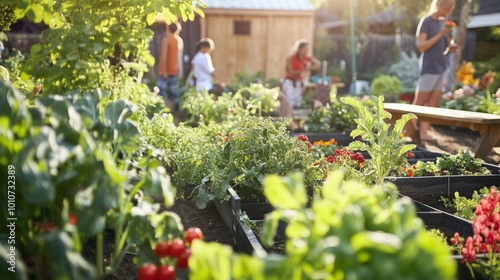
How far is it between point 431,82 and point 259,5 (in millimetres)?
8610

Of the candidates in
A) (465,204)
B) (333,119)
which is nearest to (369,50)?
(333,119)

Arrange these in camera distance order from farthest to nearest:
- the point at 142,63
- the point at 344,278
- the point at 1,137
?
the point at 142,63, the point at 1,137, the point at 344,278

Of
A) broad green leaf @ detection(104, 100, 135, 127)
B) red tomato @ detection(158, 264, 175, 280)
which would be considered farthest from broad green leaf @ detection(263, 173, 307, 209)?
broad green leaf @ detection(104, 100, 135, 127)

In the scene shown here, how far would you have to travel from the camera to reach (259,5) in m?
14.7

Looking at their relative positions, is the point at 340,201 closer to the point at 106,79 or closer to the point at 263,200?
the point at 263,200

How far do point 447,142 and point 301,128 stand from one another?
2531 millimetres

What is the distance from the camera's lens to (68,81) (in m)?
3.18

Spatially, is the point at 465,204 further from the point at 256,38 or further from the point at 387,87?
the point at 256,38

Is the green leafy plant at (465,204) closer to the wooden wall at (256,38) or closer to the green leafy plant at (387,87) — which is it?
the green leafy plant at (387,87)

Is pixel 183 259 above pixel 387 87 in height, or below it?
below

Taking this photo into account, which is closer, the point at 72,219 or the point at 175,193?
the point at 72,219

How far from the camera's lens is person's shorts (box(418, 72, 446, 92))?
702cm

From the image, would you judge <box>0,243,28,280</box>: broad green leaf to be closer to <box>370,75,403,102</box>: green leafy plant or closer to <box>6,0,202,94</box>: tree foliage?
<box>6,0,202,94</box>: tree foliage

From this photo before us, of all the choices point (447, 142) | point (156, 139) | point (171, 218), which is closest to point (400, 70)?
point (447, 142)
